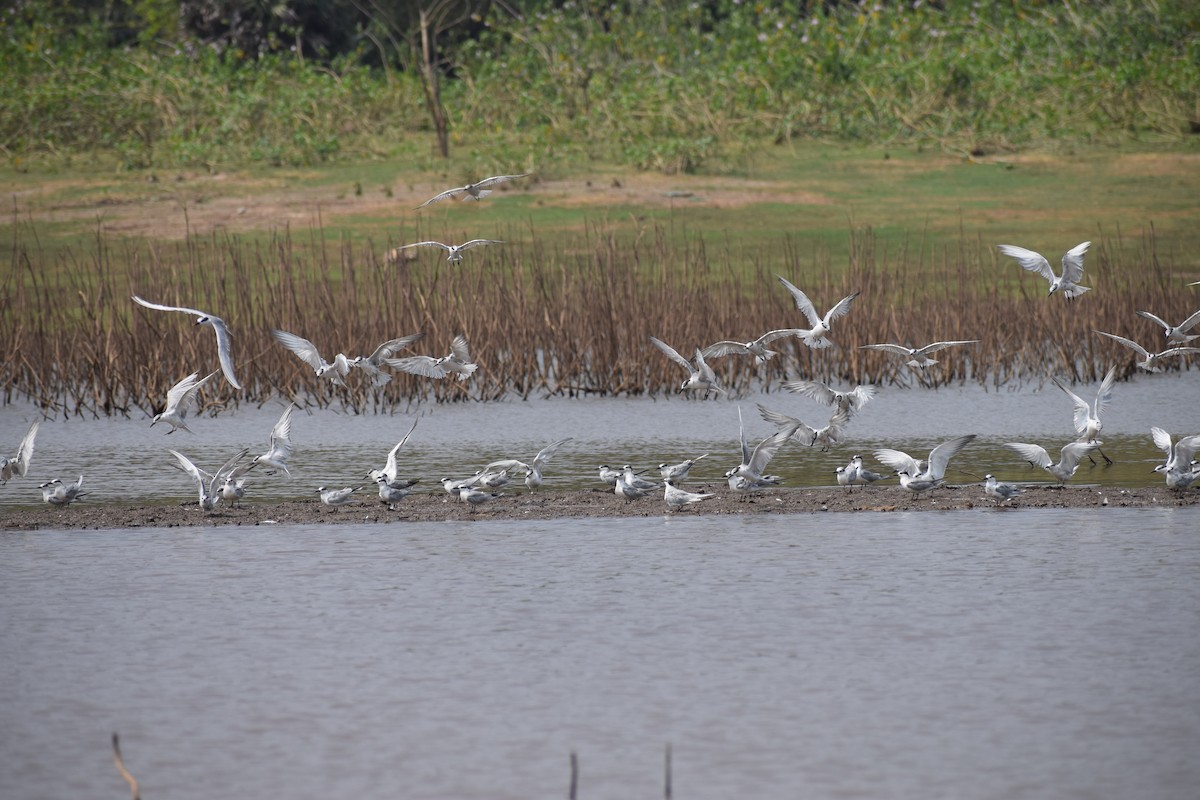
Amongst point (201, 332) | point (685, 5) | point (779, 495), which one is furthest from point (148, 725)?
point (685, 5)

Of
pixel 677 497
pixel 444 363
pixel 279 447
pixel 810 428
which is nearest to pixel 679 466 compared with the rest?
pixel 677 497

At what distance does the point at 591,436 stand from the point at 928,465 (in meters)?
3.14

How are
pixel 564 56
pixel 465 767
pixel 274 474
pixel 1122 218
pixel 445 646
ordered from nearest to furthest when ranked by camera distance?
pixel 465 767
pixel 445 646
pixel 274 474
pixel 1122 218
pixel 564 56

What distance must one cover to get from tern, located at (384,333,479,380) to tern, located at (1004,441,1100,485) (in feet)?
11.1

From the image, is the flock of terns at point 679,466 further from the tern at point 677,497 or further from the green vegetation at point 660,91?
the green vegetation at point 660,91

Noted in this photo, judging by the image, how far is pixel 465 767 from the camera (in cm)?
524

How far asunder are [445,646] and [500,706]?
85 cm

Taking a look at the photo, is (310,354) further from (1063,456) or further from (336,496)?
(1063,456)

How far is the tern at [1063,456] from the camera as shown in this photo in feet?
32.2

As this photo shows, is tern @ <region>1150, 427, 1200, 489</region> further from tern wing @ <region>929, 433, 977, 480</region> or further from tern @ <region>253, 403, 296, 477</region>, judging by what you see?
tern @ <region>253, 403, 296, 477</region>

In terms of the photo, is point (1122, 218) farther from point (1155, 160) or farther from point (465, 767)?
point (465, 767)

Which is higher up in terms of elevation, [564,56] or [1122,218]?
[564,56]

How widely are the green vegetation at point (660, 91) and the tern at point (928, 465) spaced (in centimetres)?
1352

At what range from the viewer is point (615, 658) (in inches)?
256
